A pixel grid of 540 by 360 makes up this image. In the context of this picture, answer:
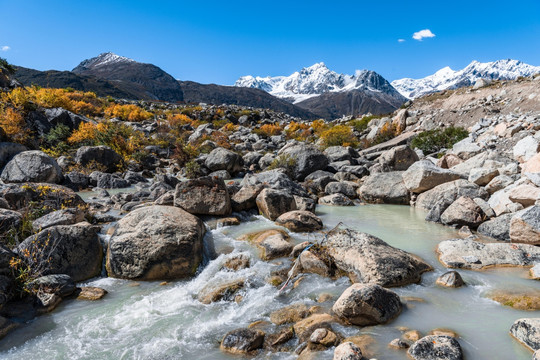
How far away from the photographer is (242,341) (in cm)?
517

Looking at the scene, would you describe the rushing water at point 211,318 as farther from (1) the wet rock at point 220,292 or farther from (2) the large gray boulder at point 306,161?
(2) the large gray boulder at point 306,161

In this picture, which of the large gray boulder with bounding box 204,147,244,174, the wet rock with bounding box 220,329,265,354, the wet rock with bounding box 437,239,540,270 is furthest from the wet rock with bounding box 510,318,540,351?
the large gray boulder with bounding box 204,147,244,174

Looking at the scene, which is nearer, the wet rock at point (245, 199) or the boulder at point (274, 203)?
the boulder at point (274, 203)

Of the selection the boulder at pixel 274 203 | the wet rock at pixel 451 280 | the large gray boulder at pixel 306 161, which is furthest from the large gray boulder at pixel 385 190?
the wet rock at pixel 451 280

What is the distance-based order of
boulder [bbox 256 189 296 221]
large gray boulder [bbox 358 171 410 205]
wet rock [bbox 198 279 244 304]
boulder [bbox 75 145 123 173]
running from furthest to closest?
boulder [bbox 75 145 123 173]
large gray boulder [bbox 358 171 410 205]
boulder [bbox 256 189 296 221]
wet rock [bbox 198 279 244 304]

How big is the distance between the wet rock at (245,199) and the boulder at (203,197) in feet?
2.16

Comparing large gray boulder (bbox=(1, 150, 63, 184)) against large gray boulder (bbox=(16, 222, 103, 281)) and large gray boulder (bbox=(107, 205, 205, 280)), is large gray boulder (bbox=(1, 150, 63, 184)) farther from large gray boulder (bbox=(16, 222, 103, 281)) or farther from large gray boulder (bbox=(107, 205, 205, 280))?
large gray boulder (bbox=(107, 205, 205, 280))

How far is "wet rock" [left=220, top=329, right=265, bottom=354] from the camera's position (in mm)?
5090

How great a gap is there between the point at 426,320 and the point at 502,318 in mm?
1376

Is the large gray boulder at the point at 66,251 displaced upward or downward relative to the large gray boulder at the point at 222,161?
downward

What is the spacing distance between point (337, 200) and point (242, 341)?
10.6 m

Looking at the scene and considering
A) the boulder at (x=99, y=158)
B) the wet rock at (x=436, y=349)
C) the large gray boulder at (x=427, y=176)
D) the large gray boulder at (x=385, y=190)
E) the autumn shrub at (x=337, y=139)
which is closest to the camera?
the wet rock at (x=436, y=349)

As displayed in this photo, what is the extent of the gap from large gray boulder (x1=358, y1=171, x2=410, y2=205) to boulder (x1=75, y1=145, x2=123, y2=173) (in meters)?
15.8

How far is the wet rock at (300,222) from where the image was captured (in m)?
10.4
